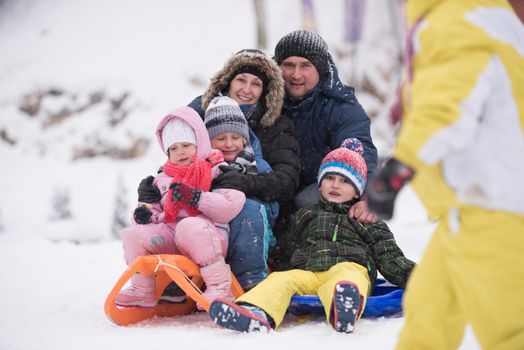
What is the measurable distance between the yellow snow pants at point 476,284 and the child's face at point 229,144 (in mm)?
1685

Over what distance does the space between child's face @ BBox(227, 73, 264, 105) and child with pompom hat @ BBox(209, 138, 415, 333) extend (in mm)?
607

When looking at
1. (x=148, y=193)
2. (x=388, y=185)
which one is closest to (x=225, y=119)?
(x=148, y=193)

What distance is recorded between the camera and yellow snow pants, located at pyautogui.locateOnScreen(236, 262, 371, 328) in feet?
8.46

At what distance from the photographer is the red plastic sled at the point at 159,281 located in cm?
269

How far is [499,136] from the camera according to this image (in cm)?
164

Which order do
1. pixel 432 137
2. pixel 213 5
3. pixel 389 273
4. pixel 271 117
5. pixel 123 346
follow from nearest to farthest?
pixel 432 137, pixel 123 346, pixel 389 273, pixel 271 117, pixel 213 5

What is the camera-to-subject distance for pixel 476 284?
1602 millimetres

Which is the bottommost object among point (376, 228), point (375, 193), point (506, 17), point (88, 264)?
point (88, 264)

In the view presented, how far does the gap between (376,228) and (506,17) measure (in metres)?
1.44

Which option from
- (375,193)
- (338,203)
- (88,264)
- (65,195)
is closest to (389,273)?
(338,203)

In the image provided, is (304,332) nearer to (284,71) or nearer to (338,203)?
(338,203)

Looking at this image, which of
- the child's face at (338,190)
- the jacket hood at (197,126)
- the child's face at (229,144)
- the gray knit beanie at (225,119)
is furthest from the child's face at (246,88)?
the child's face at (338,190)

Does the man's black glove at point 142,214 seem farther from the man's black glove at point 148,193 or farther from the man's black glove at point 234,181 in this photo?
the man's black glove at point 234,181

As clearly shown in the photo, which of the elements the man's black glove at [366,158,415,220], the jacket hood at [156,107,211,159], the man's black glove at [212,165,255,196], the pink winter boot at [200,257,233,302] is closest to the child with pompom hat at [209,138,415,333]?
the pink winter boot at [200,257,233,302]
